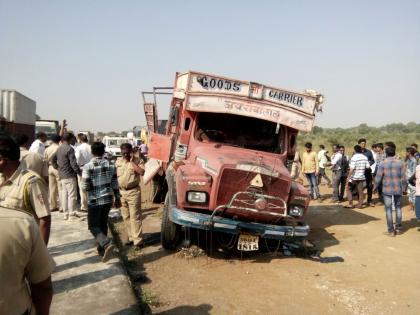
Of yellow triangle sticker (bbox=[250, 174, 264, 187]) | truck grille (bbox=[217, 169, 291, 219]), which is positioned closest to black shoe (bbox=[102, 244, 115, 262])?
truck grille (bbox=[217, 169, 291, 219])

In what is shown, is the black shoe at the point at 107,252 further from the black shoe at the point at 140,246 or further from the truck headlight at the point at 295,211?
the truck headlight at the point at 295,211

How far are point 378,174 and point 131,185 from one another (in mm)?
5297

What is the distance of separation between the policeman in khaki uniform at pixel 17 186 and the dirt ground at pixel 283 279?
6.00ft

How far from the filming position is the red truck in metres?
5.87

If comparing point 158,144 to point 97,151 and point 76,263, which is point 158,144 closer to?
point 97,151

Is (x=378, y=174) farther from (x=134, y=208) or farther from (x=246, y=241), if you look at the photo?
(x=134, y=208)

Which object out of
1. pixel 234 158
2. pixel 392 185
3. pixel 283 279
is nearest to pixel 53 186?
pixel 234 158

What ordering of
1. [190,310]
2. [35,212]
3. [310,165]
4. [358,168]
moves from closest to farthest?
[35,212], [190,310], [358,168], [310,165]

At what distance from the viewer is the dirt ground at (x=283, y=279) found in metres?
4.81

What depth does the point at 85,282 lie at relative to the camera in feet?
16.5

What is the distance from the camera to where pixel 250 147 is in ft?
24.0

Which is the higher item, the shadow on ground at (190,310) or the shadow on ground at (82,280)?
the shadow on ground at (82,280)

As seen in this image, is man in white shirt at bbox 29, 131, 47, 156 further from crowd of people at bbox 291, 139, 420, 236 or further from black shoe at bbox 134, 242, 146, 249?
crowd of people at bbox 291, 139, 420, 236

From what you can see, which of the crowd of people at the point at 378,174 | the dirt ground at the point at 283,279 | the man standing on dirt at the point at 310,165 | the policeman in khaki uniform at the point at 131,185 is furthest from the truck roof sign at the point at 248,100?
the man standing on dirt at the point at 310,165
